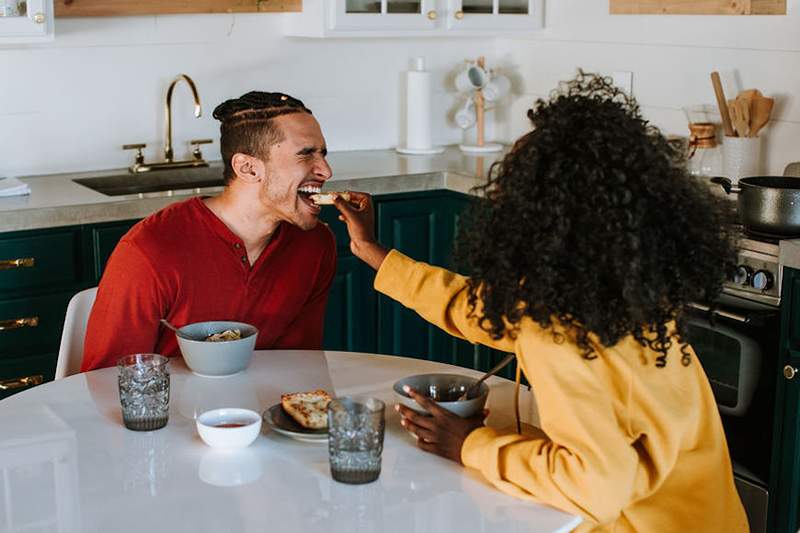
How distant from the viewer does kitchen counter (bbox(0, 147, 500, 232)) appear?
3.09 m

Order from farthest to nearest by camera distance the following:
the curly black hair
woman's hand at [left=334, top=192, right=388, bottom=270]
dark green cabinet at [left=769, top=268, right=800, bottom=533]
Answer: dark green cabinet at [left=769, top=268, right=800, bottom=533], woman's hand at [left=334, top=192, right=388, bottom=270], the curly black hair

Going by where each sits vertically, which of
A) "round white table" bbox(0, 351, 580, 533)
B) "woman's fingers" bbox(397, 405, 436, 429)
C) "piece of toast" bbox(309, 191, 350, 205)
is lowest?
"round white table" bbox(0, 351, 580, 533)

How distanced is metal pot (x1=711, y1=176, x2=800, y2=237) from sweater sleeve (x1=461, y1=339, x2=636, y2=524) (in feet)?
4.63

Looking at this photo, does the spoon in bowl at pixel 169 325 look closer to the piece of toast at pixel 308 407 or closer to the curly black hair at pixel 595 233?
the piece of toast at pixel 308 407

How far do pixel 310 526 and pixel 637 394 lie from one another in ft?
1.47

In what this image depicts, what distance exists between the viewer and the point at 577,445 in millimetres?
1475

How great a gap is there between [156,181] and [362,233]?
1685 millimetres

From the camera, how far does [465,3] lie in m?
3.99

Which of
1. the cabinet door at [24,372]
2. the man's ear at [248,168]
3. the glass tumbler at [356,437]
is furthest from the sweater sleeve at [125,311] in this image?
the cabinet door at [24,372]

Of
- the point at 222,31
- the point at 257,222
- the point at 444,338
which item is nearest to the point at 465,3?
the point at 222,31

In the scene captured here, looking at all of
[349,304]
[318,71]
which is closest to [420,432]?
[349,304]

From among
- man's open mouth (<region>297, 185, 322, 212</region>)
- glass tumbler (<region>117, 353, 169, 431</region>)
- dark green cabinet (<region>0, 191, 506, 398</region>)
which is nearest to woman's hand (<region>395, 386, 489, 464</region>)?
glass tumbler (<region>117, 353, 169, 431</region>)

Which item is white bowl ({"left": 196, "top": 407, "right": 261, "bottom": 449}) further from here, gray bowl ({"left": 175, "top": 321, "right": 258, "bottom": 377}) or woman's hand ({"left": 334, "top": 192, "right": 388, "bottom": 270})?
woman's hand ({"left": 334, "top": 192, "right": 388, "bottom": 270})

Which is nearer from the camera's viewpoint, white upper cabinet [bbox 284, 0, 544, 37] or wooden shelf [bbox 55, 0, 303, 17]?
wooden shelf [bbox 55, 0, 303, 17]
